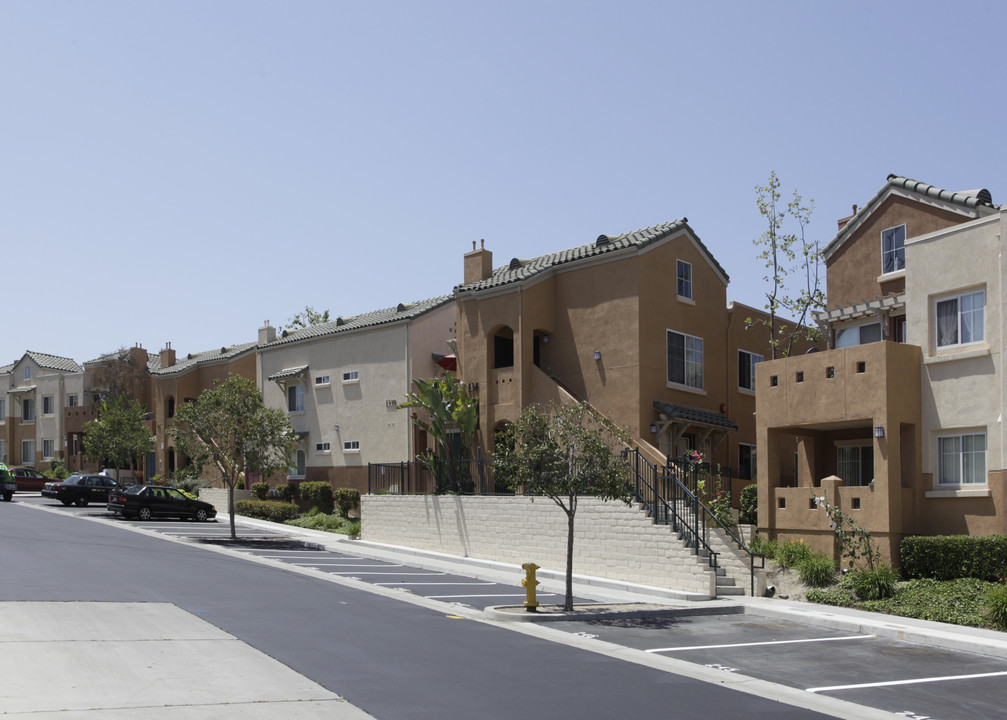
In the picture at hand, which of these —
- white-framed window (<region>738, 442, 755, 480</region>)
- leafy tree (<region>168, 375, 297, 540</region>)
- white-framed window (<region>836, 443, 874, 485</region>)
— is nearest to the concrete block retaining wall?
leafy tree (<region>168, 375, 297, 540</region>)

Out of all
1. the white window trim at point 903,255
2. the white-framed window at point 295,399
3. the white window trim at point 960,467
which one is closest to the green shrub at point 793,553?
the white window trim at point 960,467

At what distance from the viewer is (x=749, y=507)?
2478 centimetres

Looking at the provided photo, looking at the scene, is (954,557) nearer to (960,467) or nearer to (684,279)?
(960,467)

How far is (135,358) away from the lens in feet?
189

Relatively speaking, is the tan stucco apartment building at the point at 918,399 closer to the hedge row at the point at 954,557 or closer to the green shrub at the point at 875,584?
the hedge row at the point at 954,557

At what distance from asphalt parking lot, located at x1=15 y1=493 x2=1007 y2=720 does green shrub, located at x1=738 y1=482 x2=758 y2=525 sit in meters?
6.09

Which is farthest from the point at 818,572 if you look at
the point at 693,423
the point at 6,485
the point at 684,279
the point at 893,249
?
the point at 6,485

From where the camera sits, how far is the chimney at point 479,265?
33.6 m

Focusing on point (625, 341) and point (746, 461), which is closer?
point (625, 341)

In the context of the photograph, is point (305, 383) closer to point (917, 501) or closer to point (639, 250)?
point (639, 250)

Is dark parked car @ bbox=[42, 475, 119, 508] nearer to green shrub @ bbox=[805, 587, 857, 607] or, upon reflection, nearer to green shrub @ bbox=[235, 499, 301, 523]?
green shrub @ bbox=[235, 499, 301, 523]

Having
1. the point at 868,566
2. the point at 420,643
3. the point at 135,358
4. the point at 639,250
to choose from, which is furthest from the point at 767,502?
the point at 135,358

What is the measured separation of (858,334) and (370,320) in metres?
20.7

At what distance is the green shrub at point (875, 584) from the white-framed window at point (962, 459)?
8.78ft
